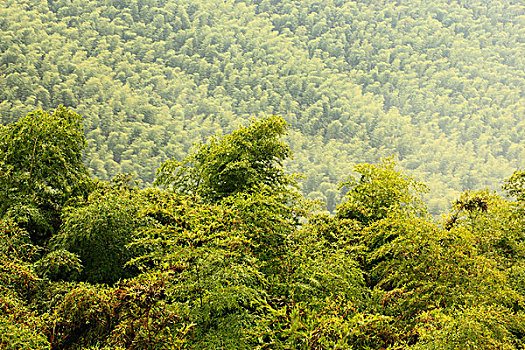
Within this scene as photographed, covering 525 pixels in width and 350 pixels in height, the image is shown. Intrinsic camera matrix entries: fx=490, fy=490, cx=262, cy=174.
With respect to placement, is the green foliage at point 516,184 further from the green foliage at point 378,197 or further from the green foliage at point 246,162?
the green foliage at point 246,162

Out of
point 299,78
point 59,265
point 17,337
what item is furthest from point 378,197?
point 299,78

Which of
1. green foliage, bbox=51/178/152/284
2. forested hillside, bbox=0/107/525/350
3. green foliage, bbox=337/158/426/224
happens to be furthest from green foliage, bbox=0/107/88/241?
green foliage, bbox=337/158/426/224

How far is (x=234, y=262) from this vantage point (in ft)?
12.6

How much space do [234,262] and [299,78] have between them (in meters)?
98.2

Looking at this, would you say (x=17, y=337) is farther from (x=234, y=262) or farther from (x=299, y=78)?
(x=299, y=78)

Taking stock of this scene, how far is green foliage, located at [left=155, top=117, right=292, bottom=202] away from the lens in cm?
546

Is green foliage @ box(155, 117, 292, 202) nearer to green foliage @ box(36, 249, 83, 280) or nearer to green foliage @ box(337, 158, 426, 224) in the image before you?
green foliage @ box(337, 158, 426, 224)

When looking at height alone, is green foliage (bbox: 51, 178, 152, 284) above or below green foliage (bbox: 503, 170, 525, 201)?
below

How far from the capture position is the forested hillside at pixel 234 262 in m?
3.52

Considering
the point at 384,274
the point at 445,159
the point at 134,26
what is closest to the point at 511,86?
the point at 445,159

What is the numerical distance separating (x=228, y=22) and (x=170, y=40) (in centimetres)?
1580

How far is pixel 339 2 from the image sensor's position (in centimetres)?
11462

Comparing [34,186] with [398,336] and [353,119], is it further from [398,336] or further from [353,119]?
[353,119]

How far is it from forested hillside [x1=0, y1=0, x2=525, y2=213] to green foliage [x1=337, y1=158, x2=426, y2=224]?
48554 mm
